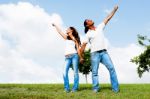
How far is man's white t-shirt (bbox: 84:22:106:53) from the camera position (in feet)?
50.5

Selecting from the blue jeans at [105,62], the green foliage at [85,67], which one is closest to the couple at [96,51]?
the blue jeans at [105,62]

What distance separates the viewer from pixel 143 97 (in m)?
13.7

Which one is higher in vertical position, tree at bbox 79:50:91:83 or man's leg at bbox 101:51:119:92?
tree at bbox 79:50:91:83

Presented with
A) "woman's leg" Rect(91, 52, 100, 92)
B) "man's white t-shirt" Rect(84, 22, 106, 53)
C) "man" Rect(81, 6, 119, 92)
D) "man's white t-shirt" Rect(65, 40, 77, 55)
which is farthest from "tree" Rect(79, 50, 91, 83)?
"man's white t-shirt" Rect(84, 22, 106, 53)

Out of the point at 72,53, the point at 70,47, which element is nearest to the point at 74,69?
the point at 72,53

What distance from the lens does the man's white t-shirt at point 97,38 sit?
50.5 feet

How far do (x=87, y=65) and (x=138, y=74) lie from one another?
7.58 metres

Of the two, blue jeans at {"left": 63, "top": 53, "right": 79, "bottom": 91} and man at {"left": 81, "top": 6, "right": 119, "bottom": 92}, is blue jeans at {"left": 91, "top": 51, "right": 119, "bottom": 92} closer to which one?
man at {"left": 81, "top": 6, "right": 119, "bottom": 92}

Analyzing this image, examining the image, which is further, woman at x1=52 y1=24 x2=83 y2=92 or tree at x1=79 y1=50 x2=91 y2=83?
tree at x1=79 y1=50 x2=91 y2=83

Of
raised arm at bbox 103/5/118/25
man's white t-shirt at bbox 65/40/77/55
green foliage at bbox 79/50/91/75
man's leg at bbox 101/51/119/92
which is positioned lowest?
man's leg at bbox 101/51/119/92

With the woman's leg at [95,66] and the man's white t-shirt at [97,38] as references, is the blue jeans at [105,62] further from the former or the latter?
the man's white t-shirt at [97,38]

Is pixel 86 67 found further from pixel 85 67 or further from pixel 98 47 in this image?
pixel 98 47

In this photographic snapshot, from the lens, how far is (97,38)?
15383 mm

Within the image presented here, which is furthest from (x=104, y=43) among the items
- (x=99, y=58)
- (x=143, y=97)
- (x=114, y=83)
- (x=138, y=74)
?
(x=138, y=74)
